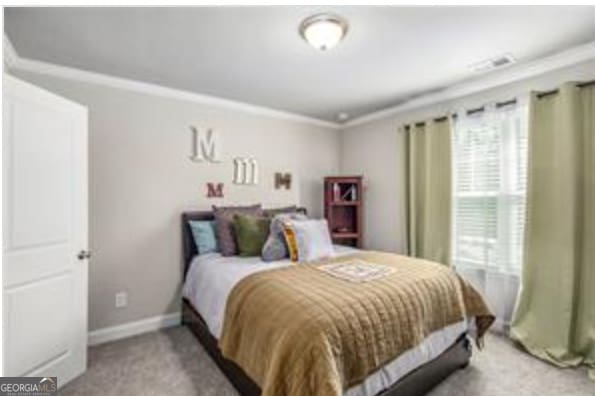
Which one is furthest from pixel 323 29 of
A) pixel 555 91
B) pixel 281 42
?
pixel 555 91

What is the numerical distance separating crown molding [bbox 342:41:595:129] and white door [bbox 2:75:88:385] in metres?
3.19

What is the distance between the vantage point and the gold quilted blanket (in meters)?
1.42

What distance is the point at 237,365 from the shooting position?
6.16ft

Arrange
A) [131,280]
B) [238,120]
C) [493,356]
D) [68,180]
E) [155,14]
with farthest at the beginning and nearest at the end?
[238,120], [131,280], [493,356], [68,180], [155,14]

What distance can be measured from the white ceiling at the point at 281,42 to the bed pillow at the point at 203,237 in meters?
1.36

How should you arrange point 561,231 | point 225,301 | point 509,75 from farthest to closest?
1. point 509,75
2. point 561,231
3. point 225,301

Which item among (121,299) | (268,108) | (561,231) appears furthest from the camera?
(268,108)

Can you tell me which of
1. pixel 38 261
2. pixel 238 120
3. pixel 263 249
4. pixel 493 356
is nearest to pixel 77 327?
pixel 38 261

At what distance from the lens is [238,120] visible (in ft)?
11.7

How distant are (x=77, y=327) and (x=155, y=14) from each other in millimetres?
2174

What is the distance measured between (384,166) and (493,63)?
1.64 metres

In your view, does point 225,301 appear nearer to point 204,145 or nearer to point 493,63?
point 204,145

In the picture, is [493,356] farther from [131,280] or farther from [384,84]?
[131,280]

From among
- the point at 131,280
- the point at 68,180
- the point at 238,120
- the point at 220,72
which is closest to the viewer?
the point at 68,180
